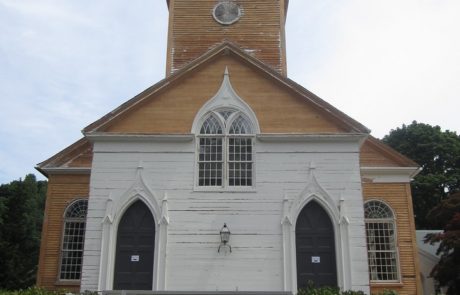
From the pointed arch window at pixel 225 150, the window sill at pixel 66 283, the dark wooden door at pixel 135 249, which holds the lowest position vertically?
the window sill at pixel 66 283

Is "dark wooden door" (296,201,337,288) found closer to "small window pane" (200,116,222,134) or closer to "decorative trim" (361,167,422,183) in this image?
"small window pane" (200,116,222,134)

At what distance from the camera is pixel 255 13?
20.7 m

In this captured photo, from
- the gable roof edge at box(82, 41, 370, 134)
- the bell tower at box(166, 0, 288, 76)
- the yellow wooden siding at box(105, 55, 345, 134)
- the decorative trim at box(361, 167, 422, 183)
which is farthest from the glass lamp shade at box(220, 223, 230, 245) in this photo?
the bell tower at box(166, 0, 288, 76)

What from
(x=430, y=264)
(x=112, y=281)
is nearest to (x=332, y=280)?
(x=112, y=281)

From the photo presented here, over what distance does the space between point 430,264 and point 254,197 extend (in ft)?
80.8

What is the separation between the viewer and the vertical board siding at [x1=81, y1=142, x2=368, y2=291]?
13.8 meters

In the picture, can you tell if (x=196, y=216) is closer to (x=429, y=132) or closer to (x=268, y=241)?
(x=268, y=241)

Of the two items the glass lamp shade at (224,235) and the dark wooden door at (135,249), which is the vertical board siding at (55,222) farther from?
the glass lamp shade at (224,235)

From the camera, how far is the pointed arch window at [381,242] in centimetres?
1847

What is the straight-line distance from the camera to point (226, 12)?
20.8m

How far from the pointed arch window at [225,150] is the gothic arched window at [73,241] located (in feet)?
22.2

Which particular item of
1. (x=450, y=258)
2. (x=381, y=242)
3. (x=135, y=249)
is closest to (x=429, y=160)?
(x=450, y=258)

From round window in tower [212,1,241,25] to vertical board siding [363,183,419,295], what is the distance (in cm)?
879

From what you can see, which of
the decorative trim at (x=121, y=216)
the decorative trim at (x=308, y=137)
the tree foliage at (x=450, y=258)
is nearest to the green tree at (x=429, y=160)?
the tree foliage at (x=450, y=258)
